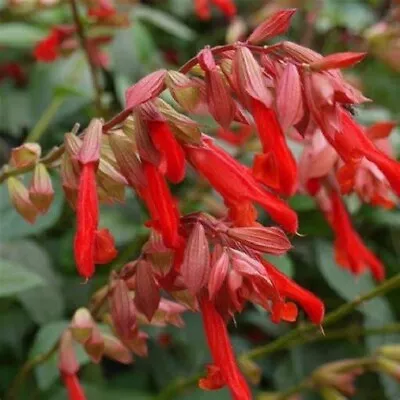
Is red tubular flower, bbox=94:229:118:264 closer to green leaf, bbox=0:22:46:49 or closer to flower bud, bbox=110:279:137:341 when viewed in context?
flower bud, bbox=110:279:137:341

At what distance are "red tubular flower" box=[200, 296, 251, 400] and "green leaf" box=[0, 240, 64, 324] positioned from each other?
55 cm

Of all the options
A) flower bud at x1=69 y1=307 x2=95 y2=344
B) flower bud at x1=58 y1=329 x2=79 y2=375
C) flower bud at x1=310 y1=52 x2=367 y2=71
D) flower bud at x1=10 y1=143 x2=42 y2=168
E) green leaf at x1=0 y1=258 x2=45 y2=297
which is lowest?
flower bud at x1=58 y1=329 x2=79 y2=375

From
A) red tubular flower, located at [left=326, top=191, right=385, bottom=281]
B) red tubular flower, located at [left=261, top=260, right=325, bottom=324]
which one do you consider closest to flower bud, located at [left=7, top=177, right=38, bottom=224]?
red tubular flower, located at [left=261, top=260, right=325, bottom=324]

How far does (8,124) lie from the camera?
5.11ft

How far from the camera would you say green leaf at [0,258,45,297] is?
3.51 ft

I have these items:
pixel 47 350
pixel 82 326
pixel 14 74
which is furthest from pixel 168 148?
pixel 14 74

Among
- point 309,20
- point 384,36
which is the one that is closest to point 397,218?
point 384,36

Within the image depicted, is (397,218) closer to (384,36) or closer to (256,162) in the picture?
(384,36)

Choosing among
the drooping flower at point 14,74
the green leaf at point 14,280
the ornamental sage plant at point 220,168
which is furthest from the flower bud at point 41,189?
the drooping flower at point 14,74

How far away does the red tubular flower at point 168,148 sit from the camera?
0.77m

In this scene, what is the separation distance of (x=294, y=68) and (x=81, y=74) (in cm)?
99

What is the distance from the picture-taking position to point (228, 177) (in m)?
0.80

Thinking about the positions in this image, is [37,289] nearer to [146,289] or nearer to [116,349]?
[116,349]

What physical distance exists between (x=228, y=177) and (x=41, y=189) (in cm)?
19
